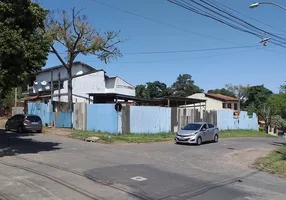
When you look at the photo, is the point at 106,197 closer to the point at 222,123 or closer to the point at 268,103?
the point at 222,123

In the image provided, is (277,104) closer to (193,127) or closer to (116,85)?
(116,85)

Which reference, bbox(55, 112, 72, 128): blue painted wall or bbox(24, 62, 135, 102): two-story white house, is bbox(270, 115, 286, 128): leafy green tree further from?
bbox(55, 112, 72, 128): blue painted wall

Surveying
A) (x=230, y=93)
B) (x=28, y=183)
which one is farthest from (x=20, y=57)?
(x=230, y=93)

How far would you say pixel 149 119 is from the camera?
31281mm

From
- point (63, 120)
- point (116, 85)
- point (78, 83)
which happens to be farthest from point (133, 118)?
point (116, 85)

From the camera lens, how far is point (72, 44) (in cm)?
3862

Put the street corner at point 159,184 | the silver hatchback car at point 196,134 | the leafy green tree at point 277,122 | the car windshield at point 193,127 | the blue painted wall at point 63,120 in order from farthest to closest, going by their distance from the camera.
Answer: the leafy green tree at point 277,122, the blue painted wall at point 63,120, the car windshield at point 193,127, the silver hatchback car at point 196,134, the street corner at point 159,184

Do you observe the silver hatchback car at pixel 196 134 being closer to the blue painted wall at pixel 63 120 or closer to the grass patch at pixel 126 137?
the grass patch at pixel 126 137

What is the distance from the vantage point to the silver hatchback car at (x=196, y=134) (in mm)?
25703

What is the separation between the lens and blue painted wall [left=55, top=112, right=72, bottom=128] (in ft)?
112

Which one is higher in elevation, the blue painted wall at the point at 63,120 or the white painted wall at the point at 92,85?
the white painted wall at the point at 92,85

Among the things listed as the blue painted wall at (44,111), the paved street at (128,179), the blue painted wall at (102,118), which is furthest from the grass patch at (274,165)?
the blue painted wall at (44,111)

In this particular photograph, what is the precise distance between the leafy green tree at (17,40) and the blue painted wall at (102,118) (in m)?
11.5

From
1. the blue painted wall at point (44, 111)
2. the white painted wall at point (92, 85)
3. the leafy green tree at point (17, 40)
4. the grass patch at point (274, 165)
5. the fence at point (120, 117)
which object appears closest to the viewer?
the grass patch at point (274, 165)
